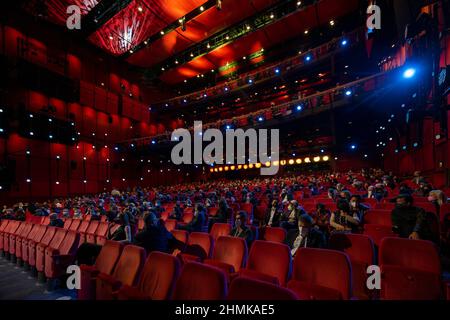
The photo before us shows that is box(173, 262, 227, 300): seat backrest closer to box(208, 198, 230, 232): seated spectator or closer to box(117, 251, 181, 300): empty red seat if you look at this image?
box(117, 251, 181, 300): empty red seat

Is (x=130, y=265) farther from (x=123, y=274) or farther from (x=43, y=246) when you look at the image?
(x=43, y=246)

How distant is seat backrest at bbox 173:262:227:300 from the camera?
168cm

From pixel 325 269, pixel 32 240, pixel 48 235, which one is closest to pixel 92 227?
pixel 48 235

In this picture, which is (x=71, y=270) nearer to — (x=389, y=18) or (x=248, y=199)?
(x=248, y=199)

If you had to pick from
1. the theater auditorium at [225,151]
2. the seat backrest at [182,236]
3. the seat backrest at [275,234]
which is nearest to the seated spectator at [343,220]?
the theater auditorium at [225,151]

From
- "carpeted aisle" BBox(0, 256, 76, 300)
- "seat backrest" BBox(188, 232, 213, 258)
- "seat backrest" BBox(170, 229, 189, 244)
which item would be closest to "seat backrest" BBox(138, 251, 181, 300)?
"seat backrest" BBox(188, 232, 213, 258)

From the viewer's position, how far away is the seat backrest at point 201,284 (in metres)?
1.68

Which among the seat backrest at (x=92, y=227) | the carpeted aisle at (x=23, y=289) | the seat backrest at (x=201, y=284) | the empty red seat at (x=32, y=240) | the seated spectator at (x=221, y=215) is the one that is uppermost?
the seat backrest at (x=201, y=284)

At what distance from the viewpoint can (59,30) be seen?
18.1 meters

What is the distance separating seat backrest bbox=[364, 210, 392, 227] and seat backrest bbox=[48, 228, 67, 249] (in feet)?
16.6

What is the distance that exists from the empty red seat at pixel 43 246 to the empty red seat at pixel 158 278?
2788 millimetres

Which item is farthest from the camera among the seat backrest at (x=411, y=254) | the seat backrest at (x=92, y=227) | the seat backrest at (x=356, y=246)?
the seat backrest at (x=92, y=227)

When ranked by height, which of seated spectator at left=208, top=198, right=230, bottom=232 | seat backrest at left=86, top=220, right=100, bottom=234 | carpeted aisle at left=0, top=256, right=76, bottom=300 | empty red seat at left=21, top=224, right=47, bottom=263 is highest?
seated spectator at left=208, top=198, right=230, bottom=232

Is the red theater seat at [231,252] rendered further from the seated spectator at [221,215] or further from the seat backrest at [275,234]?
the seated spectator at [221,215]
